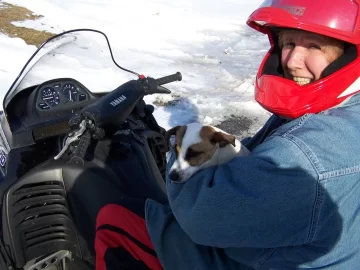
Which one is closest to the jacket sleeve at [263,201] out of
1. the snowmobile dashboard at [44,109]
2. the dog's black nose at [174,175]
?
the dog's black nose at [174,175]

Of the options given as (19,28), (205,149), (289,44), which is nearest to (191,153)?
(205,149)

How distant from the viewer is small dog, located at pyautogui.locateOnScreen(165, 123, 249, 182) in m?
2.01

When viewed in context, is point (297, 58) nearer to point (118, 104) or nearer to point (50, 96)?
point (118, 104)

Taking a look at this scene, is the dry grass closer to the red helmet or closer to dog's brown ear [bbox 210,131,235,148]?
dog's brown ear [bbox 210,131,235,148]

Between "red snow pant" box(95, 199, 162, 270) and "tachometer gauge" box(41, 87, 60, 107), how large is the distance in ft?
2.57

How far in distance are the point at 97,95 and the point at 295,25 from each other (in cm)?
150

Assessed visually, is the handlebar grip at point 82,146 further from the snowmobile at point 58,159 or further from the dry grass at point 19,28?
the dry grass at point 19,28

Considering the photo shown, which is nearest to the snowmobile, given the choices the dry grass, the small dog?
the small dog

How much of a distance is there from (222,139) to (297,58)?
23.6 inches

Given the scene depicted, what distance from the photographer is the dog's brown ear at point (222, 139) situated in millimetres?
1980

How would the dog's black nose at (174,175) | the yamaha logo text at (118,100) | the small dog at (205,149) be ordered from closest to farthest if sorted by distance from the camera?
the dog's black nose at (174,175)
the small dog at (205,149)
the yamaha logo text at (118,100)

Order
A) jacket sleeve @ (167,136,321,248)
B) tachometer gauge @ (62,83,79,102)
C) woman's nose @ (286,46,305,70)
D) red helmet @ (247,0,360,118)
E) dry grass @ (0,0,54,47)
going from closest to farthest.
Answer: jacket sleeve @ (167,136,321,248) < red helmet @ (247,0,360,118) < woman's nose @ (286,46,305,70) < tachometer gauge @ (62,83,79,102) < dry grass @ (0,0,54,47)

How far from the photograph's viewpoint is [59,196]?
2.02 meters

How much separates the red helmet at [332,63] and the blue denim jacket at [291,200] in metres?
0.07
